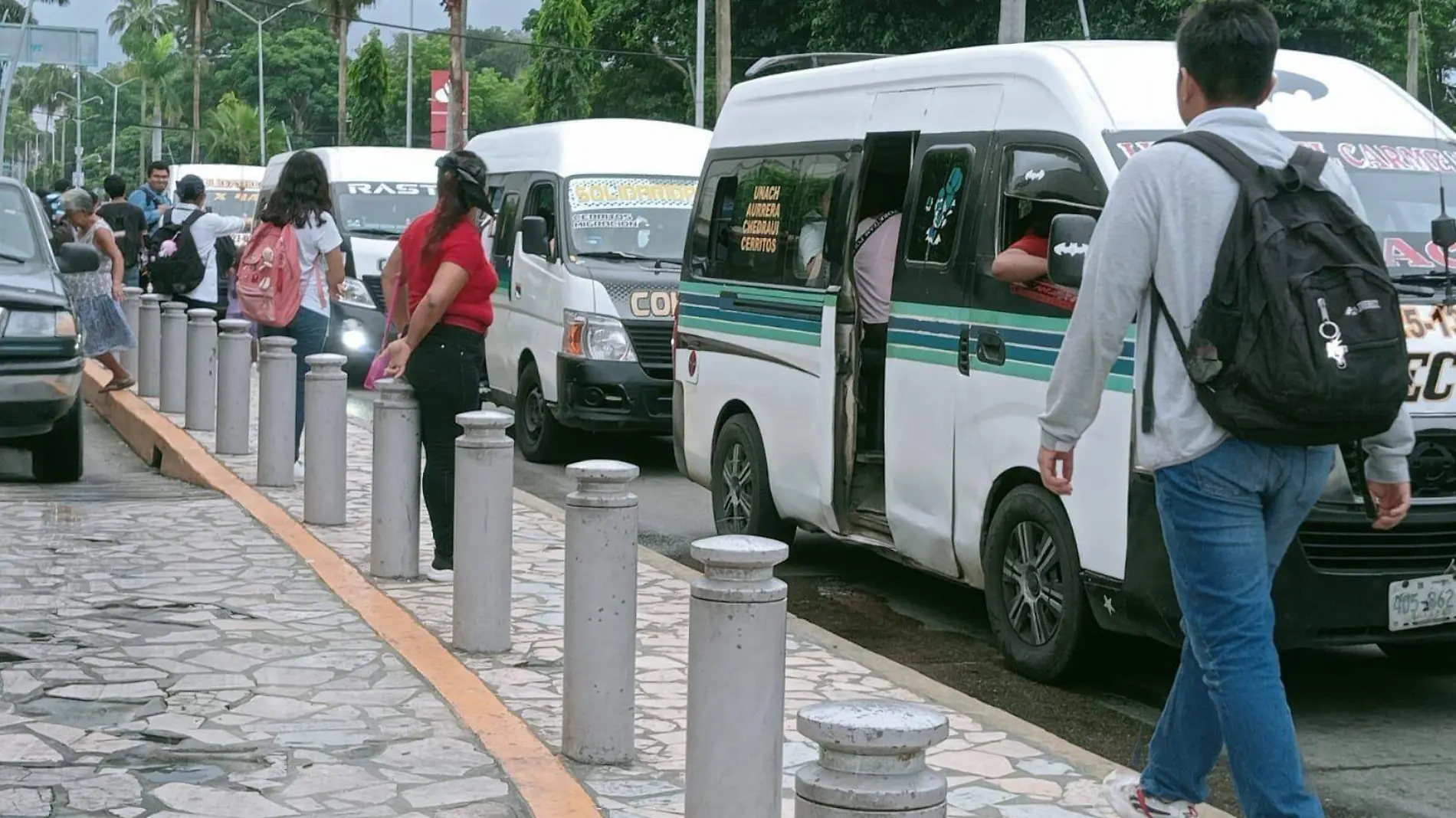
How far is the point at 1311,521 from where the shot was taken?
20.2ft

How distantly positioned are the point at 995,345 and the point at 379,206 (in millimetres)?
12980

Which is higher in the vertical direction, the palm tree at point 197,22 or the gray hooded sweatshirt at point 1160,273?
the palm tree at point 197,22

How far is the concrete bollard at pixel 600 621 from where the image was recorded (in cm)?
545

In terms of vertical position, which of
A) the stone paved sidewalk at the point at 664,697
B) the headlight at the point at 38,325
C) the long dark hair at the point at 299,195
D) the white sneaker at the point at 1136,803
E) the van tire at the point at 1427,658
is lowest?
the van tire at the point at 1427,658

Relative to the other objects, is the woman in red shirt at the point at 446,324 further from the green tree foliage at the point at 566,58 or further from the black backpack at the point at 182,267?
the green tree foliage at the point at 566,58

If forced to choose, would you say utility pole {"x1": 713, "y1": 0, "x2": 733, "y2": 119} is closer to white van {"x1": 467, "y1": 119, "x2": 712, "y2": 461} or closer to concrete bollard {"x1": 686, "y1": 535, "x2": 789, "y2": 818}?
white van {"x1": 467, "y1": 119, "x2": 712, "y2": 461}

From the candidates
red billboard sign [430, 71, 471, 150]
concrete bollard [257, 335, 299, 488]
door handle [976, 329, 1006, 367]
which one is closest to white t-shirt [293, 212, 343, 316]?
concrete bollard [257, 335, 299, 488]

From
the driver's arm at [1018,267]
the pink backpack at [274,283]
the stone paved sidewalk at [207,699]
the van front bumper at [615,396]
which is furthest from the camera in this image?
the van front bumper at [615,396]

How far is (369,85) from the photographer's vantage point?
261 feet

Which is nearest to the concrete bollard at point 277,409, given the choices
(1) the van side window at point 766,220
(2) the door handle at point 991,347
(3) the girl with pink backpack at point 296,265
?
(3) the girl with pink backpack at point 296,265

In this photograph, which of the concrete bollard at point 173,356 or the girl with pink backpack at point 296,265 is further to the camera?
the concrete bollard at point 173,356

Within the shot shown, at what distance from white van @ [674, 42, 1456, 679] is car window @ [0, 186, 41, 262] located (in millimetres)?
→ 4417

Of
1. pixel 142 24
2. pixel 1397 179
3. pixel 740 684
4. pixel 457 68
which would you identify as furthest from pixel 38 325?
pixel 142 24

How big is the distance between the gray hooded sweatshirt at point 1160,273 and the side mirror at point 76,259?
28.5ft
